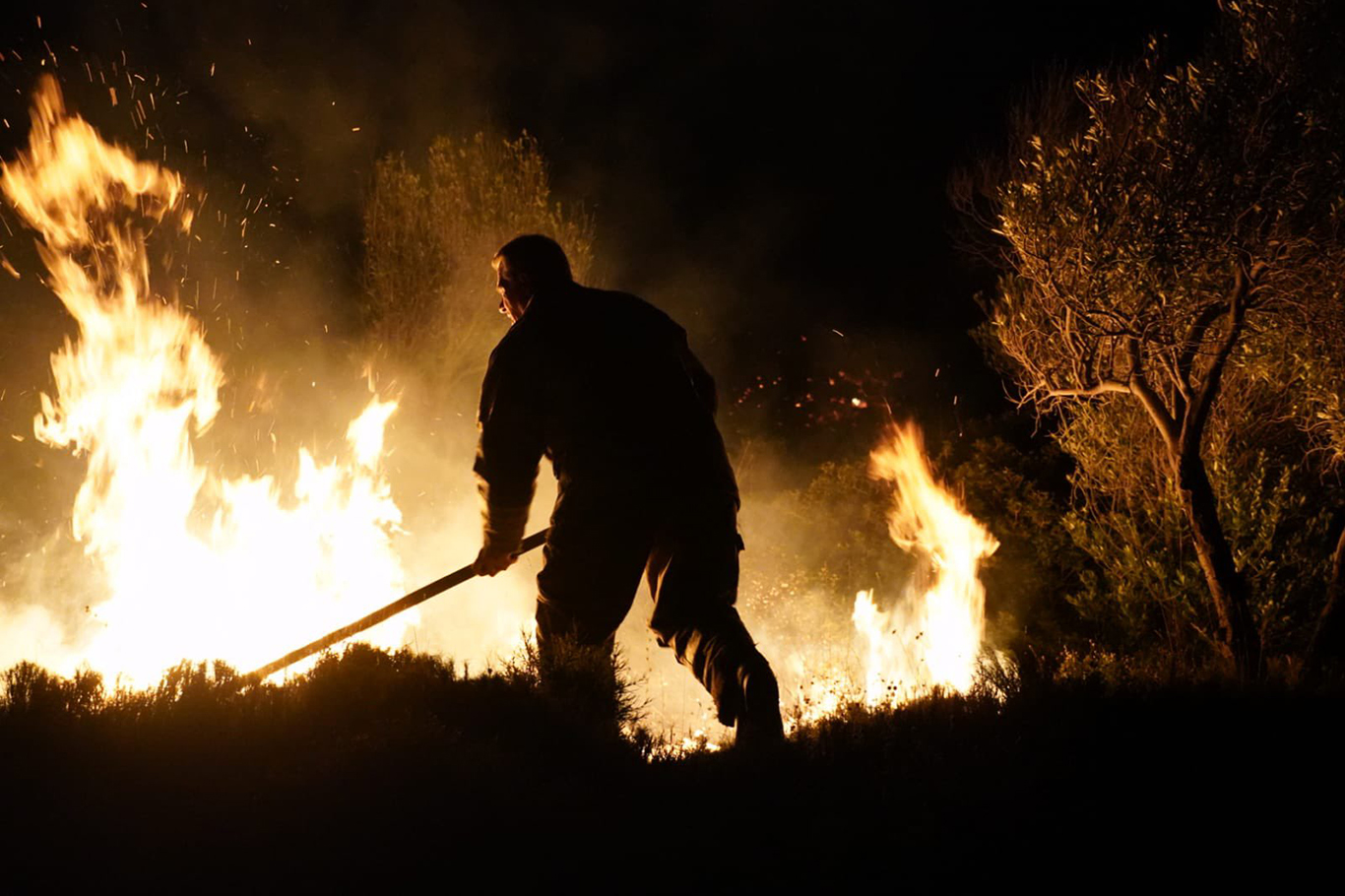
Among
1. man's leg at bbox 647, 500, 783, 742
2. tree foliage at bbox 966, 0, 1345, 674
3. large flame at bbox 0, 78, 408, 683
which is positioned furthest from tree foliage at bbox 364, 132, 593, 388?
man's leg at bbox 647, 500, 783, 742

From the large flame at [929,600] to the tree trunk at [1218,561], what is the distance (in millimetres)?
2008

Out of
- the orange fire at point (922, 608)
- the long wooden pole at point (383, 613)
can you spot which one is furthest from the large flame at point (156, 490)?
the orange fire at point (922, 608)

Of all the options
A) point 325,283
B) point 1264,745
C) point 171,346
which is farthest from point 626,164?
point 1264,745

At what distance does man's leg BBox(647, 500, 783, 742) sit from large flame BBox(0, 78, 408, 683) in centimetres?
353

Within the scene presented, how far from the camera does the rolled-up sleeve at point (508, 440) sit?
491 centimetres

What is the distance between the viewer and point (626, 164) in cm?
2228

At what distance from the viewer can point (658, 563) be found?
4.91 metres

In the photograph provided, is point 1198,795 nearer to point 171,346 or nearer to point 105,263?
point 171,346

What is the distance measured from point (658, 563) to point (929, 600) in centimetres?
550

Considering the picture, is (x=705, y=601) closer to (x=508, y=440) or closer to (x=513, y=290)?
(x=508, y=440)

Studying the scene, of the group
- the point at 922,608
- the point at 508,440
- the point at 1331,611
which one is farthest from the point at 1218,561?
the point at 508,440

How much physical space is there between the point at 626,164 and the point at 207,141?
989 cm

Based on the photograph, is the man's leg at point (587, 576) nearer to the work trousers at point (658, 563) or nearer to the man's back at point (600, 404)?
the work trousers at point (658, 563)

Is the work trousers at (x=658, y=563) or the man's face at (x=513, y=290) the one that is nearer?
the work trousers at (x=658, y=563)
